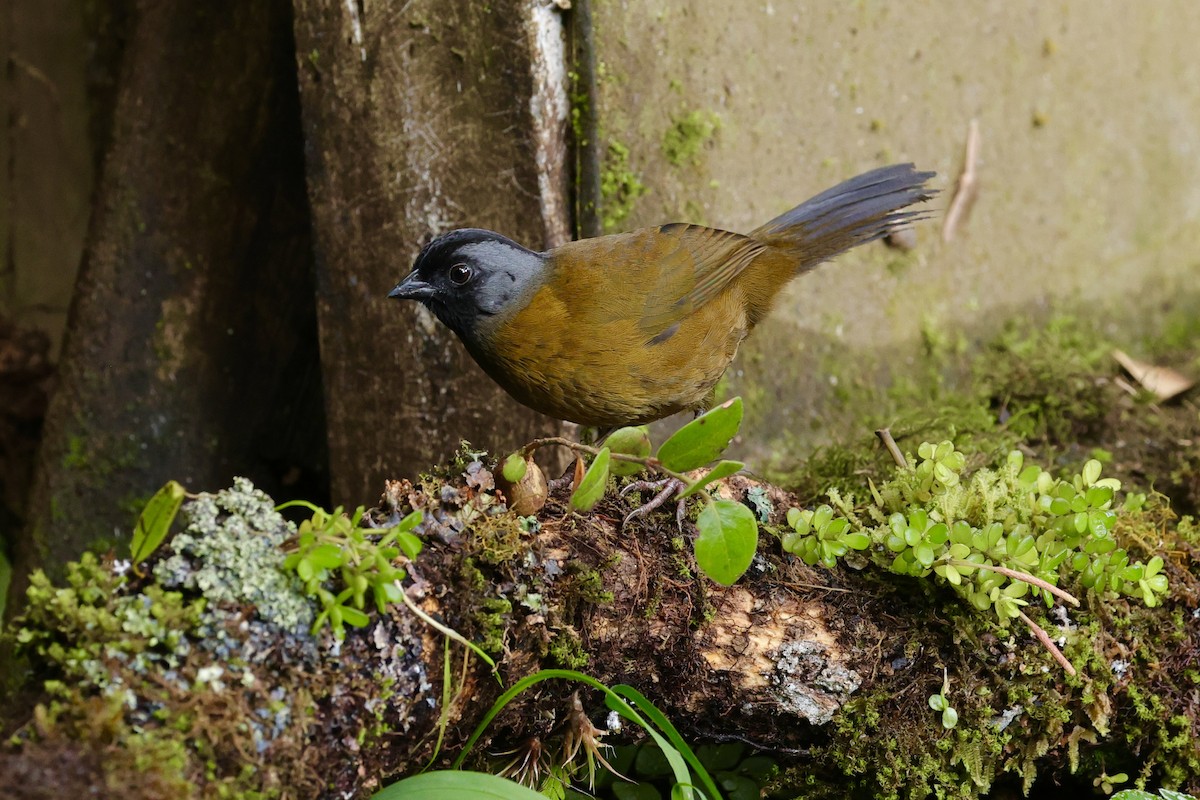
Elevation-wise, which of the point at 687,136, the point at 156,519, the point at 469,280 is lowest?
the point at 156,519

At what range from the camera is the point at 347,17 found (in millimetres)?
3379

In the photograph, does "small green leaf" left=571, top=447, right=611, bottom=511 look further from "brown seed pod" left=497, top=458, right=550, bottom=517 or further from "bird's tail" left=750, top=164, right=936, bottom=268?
"bird's tail" left=750, top=164, right=936, bottom=268

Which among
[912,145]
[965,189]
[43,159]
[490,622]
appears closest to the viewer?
[490,622]

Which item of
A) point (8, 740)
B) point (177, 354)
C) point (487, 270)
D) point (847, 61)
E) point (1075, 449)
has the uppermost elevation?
point (847, 61)

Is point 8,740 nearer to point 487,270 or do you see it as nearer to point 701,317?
point 487,270

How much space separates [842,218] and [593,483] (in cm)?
179

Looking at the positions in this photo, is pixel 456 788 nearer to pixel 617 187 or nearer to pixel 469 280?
pixel 469 280

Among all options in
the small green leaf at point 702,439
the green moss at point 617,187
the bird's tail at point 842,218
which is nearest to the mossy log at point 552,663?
the small green leaf at point 702,439

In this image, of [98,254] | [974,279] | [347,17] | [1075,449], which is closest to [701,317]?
[347,17]

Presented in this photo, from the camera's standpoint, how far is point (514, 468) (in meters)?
2.03

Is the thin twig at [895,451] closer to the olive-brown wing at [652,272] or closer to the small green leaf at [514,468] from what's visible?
the olive-brown wing at [652,272]

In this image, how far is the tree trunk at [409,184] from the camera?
10.7 ft

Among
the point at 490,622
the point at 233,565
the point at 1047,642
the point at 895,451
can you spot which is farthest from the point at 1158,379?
the point at 233,565

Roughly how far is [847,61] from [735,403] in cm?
262
